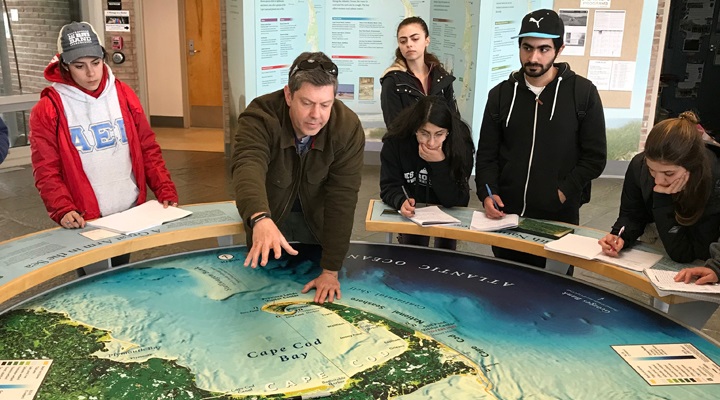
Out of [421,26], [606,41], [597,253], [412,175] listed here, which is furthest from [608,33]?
[597,253]

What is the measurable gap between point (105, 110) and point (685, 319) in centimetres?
259

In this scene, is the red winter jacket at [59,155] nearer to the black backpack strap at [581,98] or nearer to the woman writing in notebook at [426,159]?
the woman writing in notebook at [426,159]

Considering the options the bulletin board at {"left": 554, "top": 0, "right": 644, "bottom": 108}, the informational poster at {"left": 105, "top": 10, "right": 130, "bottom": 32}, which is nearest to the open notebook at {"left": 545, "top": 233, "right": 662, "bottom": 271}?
the bulletin board at {"left": 554, "top": 0, "right": 644, "bottom": 108}

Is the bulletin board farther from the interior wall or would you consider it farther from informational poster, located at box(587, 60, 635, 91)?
the interior wall

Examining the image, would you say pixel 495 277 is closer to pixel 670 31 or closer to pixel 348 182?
pixel 348 182

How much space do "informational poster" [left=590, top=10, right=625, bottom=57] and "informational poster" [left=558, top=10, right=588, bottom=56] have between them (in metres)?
0.11

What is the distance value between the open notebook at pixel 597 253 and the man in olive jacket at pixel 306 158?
0.91 m

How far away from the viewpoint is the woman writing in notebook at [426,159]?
10.2 feet

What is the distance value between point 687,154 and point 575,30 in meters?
4.67

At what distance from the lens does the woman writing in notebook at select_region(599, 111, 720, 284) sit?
2.34m

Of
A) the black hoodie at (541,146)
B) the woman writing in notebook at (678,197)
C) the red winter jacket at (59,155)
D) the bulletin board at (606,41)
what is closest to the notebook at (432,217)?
the black hoodie at (541,146)

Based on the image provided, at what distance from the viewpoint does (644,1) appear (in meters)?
6.48

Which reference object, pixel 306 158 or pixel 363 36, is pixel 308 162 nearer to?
pixel 306 158

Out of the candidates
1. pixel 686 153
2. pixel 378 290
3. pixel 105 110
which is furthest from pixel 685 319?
pixel 105 110
